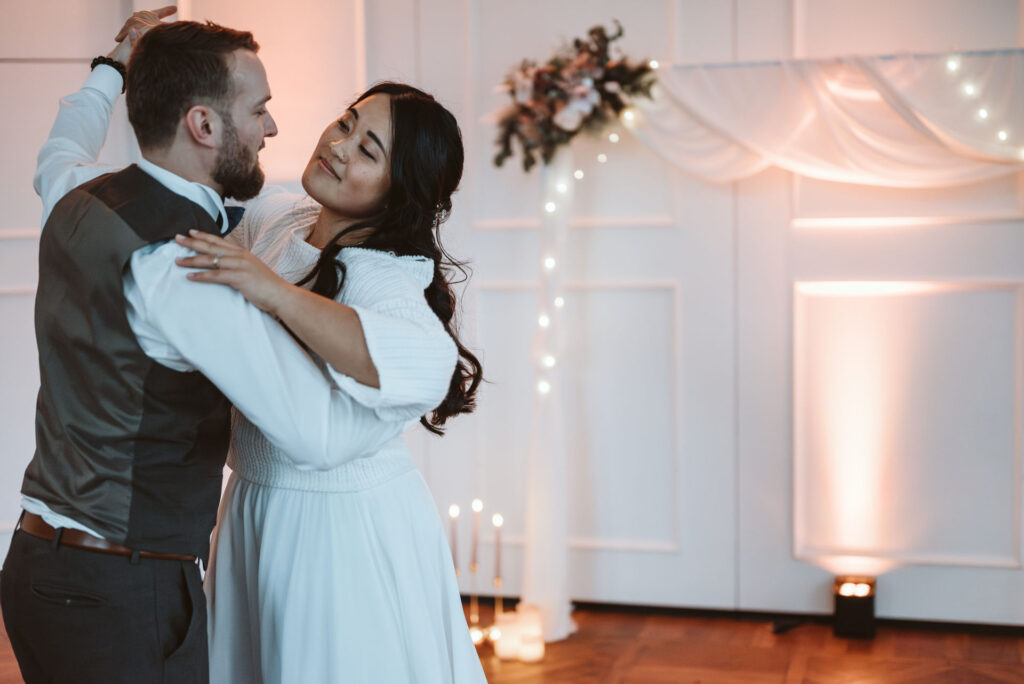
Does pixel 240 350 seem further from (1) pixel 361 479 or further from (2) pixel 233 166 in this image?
(1) pixel 361 479

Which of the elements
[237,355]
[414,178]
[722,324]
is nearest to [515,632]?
[722,324]

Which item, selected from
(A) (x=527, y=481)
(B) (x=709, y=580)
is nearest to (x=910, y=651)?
(B) (x=709, y=580)

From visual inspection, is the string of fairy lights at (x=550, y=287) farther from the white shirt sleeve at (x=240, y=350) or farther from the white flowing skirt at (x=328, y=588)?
the white shirt sleeve at (x=240, y=350)

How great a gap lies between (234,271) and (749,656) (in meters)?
2.43

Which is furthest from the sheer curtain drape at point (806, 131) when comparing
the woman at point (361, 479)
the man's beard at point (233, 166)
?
the man's beard at point (233, 166)

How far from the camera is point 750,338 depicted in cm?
352

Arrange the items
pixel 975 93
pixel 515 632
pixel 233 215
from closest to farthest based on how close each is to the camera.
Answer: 1. pixel 233 215
2. pixel 975 93
3. pixel 515 632

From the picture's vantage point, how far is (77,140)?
5.67 ft

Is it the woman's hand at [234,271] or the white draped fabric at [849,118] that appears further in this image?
the white draped fabric at [849,118]

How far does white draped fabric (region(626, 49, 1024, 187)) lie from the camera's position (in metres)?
3.17

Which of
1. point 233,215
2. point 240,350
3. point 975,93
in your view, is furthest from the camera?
point 975,93

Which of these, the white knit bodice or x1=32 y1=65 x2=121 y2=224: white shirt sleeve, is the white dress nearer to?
the white knit bodice

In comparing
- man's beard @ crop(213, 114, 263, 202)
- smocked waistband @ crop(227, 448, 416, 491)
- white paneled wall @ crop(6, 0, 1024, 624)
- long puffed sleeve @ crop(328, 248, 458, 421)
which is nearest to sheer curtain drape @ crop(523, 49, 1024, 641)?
white paneled wall @ crop(6, 0, 1024, 624)

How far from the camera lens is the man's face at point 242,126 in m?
1.45
